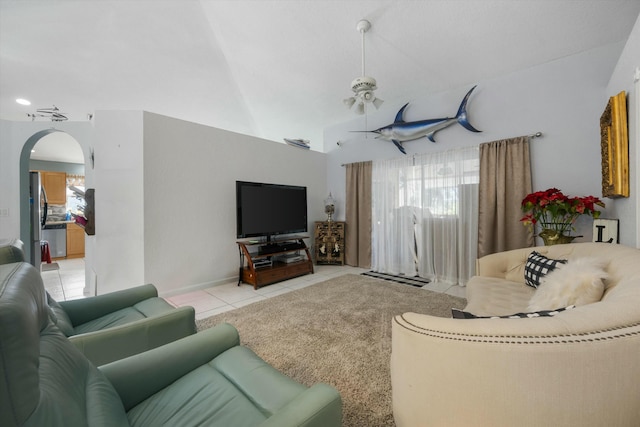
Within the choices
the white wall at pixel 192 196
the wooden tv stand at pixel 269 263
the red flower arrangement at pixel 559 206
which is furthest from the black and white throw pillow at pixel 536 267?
the white wall at pixel 192 196

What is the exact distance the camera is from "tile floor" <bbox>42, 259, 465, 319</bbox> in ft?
8.93

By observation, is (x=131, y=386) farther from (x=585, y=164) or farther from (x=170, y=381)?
(x=585, y=164)

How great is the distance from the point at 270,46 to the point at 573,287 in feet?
12.2

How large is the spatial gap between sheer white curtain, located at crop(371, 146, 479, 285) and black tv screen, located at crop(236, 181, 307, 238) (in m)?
1.29

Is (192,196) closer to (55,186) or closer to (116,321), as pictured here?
(116,321)

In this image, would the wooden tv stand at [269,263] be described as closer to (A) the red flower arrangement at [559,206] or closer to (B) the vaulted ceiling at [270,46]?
(B) the vaulted ceiling at [270,46]

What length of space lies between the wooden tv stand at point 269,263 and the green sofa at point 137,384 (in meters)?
2.13

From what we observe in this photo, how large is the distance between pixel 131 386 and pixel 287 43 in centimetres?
350

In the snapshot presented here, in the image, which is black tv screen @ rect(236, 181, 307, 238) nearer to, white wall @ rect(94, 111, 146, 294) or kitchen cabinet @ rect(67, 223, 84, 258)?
white wall @ rect(94, 111, 146, 294)

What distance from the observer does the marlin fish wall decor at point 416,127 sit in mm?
3178

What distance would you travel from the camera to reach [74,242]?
5855mm

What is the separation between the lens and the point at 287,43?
10.0 feet

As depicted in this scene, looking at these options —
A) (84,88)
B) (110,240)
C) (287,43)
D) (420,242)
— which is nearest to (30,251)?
(110,240)

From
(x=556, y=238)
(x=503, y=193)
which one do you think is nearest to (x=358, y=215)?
(x=503, y=193)
